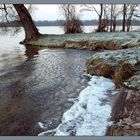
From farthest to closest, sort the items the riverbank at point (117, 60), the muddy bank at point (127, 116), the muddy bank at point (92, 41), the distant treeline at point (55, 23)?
the muddy bank at point (92, 41) → the distant treeline at point (55, 23) → the riverbank at point (117, 60) → the muddy bank at point (127, 116)

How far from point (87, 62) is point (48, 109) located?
1.73ft

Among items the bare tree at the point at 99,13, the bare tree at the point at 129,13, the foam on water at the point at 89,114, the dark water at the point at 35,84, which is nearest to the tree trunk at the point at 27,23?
the dark water at the point at 35,84

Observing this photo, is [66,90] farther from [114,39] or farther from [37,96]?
[114,39]

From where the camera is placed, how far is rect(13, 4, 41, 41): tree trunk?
2.35m

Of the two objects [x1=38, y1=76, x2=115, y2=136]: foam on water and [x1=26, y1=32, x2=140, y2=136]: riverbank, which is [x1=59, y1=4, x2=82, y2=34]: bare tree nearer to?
[x1=26, y1=32, x2=140, y2=136]: riverbank

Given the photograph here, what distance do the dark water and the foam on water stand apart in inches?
2.2

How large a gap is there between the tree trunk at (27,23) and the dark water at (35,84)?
0.13m

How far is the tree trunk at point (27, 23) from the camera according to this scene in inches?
92.7

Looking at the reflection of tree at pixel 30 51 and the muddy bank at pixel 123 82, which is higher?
the reflection of tree at pixel 30 51

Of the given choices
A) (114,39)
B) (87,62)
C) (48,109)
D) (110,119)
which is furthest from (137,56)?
(48,109)

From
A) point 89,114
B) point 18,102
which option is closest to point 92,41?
point 89,114

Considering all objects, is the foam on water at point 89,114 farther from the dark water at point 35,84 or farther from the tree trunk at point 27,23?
the tree trunk at point 27,23

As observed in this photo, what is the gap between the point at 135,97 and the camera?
2.30 m

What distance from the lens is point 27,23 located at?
246 centimetres
